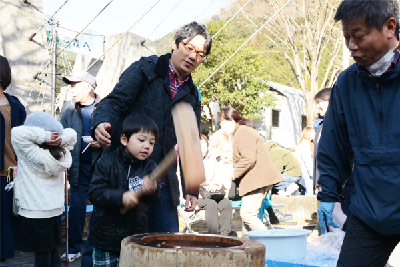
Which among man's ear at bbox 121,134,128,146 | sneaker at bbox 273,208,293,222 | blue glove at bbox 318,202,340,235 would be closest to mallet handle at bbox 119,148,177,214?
man's ear at bbox 121,134,128,146

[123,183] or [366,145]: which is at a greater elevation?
[366,145]

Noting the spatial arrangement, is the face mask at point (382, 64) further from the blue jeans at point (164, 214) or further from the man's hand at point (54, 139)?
the man's hand at point (54, 139)

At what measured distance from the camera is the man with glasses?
2.94 m

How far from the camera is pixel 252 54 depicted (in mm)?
26766

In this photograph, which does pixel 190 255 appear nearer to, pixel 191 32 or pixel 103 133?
pixel 103 133

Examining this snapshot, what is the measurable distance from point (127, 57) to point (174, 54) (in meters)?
10.4

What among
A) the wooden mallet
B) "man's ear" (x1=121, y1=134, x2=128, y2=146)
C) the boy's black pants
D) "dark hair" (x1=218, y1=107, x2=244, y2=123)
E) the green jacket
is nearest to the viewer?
the boy's black pants

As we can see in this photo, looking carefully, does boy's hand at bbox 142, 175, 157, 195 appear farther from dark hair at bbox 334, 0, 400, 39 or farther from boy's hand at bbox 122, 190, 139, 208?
dark hair at bbox 334, 0, 400, 39

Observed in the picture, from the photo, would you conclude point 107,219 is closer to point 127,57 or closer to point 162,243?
point 162,243

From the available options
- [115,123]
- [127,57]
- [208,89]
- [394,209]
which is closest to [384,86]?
[394,209]

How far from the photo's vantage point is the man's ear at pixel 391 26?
2064 mm

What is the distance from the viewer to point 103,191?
107 inches

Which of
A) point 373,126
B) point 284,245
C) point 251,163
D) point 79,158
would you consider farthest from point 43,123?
point 373,126

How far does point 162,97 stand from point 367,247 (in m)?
1.61
